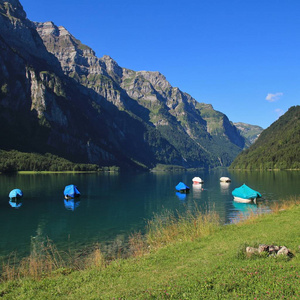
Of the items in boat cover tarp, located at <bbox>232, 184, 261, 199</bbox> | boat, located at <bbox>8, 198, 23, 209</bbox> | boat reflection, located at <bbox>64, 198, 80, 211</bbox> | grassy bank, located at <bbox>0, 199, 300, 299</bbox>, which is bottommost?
boat reflection, located at <bbox>64, 198, 80, 211</bbox>

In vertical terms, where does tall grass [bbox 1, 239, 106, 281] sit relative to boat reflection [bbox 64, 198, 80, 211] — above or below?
above

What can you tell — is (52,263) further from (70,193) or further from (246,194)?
(70,193)

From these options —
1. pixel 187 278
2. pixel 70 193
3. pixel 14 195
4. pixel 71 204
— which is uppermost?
pixel 187 278

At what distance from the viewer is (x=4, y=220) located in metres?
49.7

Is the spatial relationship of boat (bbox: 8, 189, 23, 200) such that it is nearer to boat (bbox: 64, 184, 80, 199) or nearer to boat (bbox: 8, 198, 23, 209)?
boat (bbox: 8, 198, 23, 209)

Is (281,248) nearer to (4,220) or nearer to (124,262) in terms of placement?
(124,262)

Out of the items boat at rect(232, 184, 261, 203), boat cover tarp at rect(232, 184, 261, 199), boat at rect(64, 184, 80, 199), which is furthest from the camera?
boat at rect(64, 184, 80, 199)

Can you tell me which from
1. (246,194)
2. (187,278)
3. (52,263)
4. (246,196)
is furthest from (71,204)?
(187,278)

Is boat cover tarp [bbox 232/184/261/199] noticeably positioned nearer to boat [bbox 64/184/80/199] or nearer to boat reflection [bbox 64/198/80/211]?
boat reflection [bbox 64/198/80/211]

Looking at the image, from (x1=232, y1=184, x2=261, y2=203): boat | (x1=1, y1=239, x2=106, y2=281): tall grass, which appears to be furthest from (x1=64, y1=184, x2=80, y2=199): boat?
(x1=1, y1=239, x2=106, y2=281): tall grass

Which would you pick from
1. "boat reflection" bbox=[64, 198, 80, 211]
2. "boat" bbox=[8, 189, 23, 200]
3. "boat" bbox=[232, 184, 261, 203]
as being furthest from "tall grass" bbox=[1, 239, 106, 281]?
"boat" bbox=[232, 184, 261, 203]

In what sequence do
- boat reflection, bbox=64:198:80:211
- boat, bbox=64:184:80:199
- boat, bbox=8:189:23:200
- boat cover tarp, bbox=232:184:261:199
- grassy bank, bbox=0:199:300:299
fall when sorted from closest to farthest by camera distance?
grassy bank, bbox=0:199:300:299
boat reflection, bbox=64:198:80:211
boat cover tarp, bbox=232:184:261:199
boat, bbox=8:189:23:200
boat, bbox=64:184:80:199

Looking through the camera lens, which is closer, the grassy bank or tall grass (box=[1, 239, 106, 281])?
the grassy bank

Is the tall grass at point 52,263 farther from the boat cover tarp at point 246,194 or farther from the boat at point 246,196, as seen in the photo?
the boat cover tarp at point 246,194
